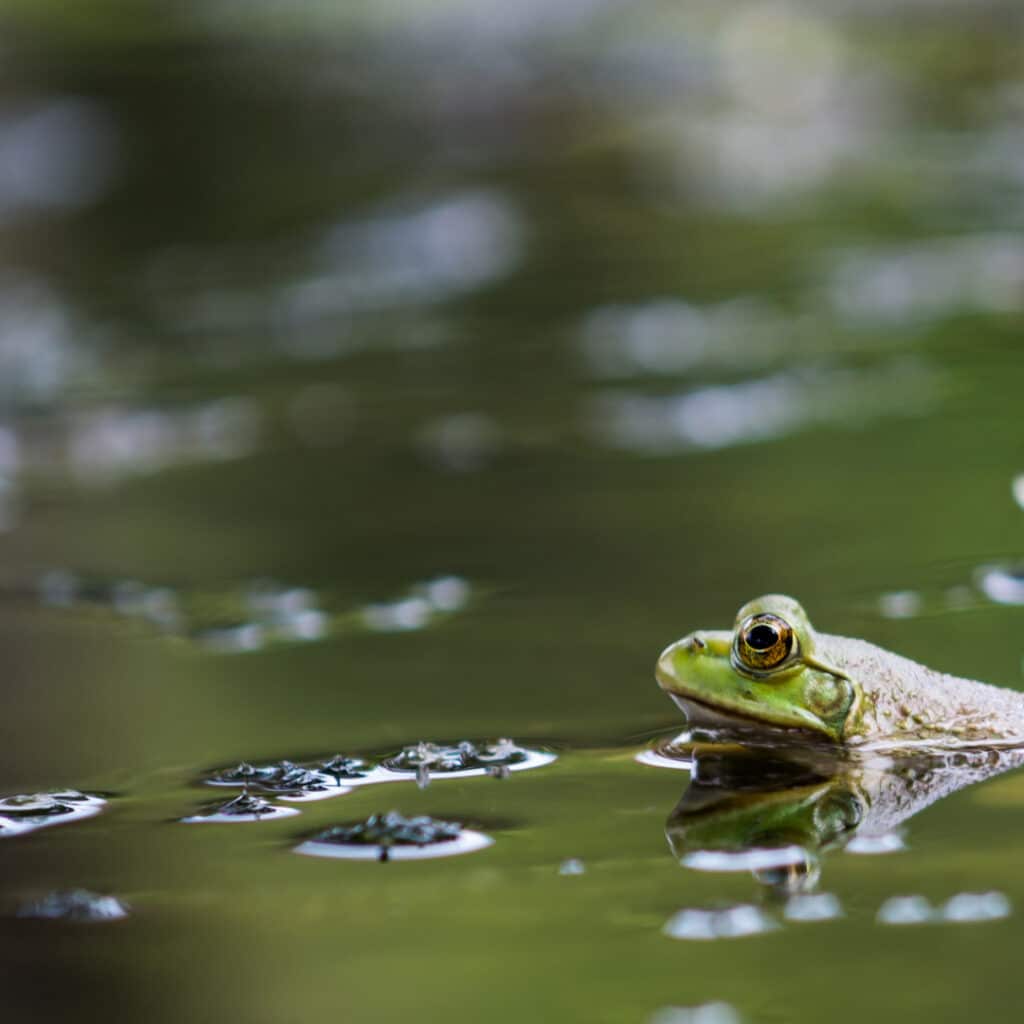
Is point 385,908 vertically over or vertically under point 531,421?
under

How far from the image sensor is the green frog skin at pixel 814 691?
8.89 ft

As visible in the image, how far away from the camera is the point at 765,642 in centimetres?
271

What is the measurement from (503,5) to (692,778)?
14463 millimetres

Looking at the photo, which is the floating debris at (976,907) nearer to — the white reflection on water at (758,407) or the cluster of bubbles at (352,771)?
the cluster of bubbles at (352,771)

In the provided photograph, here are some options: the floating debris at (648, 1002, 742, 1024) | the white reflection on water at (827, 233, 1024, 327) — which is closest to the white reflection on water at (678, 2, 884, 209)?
the white reflection on water at (827, 233, 1024, 327)

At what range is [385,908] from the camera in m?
2.29

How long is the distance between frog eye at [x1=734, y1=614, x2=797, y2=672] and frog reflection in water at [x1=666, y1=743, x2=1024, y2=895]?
0.17 m

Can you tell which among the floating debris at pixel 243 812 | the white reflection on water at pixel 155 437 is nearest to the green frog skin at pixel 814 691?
the floating debris at pixel 243 812

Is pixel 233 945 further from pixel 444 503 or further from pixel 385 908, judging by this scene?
pixel 444 503

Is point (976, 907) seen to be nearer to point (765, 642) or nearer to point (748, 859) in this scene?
point (748, 859)

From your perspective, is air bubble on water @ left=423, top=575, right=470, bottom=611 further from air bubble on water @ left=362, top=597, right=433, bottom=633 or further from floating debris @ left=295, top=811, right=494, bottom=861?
floating debris @ left=295, top=811, right=494, bottom=861

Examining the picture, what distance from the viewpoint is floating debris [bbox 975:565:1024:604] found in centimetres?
381

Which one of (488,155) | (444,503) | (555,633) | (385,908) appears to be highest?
(488,155)

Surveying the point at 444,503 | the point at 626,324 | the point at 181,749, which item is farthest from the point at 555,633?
the point at 626,324
